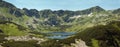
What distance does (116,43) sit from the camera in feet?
364

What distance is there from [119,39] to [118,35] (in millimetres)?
8012

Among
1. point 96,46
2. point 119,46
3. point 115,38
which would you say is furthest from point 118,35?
point 96,46

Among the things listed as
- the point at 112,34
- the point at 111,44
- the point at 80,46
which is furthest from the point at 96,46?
the point at 112,34

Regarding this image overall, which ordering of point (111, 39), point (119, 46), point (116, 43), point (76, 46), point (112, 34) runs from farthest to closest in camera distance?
point (112, 34), point (111, 39), point (116, 43), point (119, 46), point (76, 46)

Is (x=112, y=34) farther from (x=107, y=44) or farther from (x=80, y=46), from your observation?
(x=80, y=46)

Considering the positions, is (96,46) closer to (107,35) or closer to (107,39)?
(107,39)

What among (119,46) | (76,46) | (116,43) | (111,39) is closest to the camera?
(76,46)

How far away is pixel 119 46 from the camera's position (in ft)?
336

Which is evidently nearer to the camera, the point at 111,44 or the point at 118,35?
the point at 111,44

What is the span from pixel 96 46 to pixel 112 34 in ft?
140

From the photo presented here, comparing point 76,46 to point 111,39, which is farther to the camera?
point 111,39

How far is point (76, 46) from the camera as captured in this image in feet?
285

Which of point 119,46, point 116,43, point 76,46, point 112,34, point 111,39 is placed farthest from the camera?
point 112,34

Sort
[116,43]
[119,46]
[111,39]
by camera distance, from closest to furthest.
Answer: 1. [119,46]
2. [116,43]
3. [111,39]
